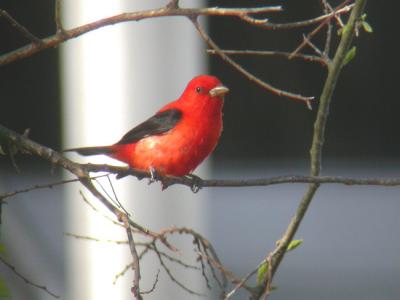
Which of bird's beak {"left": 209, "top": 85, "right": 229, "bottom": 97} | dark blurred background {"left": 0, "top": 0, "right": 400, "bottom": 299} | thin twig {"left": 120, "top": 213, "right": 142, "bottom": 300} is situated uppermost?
dark blurred background {"left": 0, "top": 0, "right": 400, "bottom": 299}

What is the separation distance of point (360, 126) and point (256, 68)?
104 centimetres

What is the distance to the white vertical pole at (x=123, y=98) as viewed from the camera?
5.47 m

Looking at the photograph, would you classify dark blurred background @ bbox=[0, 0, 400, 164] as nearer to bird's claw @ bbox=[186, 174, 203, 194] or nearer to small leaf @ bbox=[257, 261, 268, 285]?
bird's claw @ bbox=[186, 174, 203, 194]

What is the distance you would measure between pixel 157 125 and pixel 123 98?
56.6 inches

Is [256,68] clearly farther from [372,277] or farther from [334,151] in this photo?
[372,277]

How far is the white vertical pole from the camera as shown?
5.47 metres

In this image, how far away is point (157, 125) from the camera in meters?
4.07

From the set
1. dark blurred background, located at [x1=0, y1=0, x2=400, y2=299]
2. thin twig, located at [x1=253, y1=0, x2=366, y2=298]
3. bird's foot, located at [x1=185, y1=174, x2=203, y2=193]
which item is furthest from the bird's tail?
dark blurred background, located at [x1=0, y1=0, x2=400, y2=299]

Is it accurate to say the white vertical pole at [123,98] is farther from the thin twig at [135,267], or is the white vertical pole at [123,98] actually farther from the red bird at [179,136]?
the thin twig at [135,267]

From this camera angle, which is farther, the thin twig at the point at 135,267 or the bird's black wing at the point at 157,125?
the bird's black wing at the point at 157,125

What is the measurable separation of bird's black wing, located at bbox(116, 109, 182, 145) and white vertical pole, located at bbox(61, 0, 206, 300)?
3.91 ft

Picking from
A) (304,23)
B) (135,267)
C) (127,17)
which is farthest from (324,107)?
(135,267)

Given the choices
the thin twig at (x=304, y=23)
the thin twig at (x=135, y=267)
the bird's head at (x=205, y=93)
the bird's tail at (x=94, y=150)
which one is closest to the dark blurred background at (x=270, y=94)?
the bird's head at (x=205, y=93)

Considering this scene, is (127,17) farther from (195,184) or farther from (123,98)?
(123,98)
